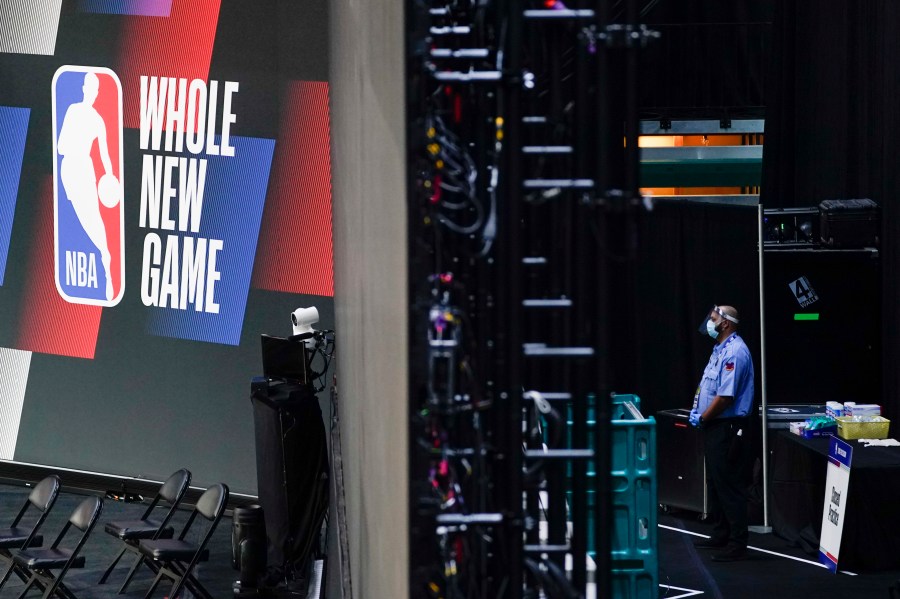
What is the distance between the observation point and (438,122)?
73.2 inches

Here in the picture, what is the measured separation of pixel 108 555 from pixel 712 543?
4.33 m

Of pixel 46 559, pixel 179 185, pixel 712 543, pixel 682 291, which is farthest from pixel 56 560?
pixel 682 291

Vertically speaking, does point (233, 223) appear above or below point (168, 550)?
above

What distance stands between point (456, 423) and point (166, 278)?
839cm

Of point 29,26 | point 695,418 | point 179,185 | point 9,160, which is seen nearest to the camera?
point 695,418

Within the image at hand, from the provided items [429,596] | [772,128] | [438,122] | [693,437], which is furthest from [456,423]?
[772,128]

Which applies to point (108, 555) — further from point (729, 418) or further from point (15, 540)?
point (729, 418)

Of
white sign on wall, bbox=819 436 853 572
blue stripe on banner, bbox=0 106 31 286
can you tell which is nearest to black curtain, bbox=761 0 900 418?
white sign on wall, bbox=819 436 853 572

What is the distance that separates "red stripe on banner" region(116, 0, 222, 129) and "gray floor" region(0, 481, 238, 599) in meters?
3.31

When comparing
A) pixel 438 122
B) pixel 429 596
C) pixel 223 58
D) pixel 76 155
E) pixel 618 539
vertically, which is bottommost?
pixel 618 539

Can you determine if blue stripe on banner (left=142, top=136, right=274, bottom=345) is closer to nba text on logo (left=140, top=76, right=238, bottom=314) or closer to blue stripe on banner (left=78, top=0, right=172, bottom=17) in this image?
nba text on logo (left=140, top=76, right=238, bottom=314)

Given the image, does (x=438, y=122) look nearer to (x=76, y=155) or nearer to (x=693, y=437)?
(x=693, y=437)

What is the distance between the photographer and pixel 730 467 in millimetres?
7598

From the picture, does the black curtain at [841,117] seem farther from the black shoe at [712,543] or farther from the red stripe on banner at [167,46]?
the red stripe on banner at [167,46]
